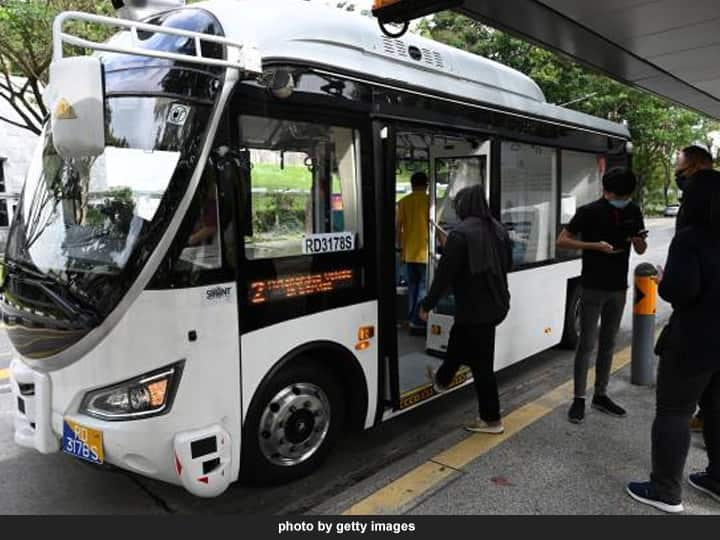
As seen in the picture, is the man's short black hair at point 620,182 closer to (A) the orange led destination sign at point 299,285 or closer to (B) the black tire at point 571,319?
(B) the black tire at point 571,319

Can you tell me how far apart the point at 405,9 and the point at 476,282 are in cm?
176

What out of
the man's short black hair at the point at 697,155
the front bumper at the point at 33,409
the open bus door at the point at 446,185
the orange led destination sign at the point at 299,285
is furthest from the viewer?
the open bus door at the point at 446,185

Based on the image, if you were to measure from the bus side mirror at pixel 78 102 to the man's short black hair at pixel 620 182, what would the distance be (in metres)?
3.48

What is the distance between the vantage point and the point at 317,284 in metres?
3.26

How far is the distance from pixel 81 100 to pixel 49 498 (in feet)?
7.96

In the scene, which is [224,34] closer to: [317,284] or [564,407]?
[317,284]

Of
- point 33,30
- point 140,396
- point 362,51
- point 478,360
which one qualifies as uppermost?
point 33,30

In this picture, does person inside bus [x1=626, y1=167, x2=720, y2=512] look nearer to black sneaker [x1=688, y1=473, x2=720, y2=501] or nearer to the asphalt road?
black sneaker [x1=688, y1=473, x2=720, y2=501]

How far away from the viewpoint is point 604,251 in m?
4.13

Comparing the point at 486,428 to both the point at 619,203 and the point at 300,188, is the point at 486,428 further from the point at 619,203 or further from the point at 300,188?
the point at 300,188

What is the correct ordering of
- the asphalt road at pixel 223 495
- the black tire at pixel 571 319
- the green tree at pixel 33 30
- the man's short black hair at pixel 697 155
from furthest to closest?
the green tree at pixel 33 30 → the black tire at pixel 571 319 → the man's short black hair at pixel 697 155 → the asphalt road at pixel 223 495

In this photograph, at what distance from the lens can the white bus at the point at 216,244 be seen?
264 centimetres

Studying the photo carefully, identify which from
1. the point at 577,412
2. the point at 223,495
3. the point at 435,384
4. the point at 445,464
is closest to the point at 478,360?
the point at 435,384

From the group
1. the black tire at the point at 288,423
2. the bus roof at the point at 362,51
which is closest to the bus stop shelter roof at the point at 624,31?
the bus roof at the point at 362,51
